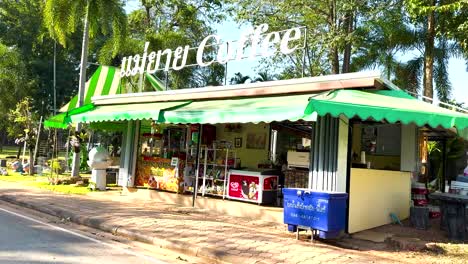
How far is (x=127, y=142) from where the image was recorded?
50.9 ft

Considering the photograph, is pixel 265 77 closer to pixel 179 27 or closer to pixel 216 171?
Result: pixel 179 27

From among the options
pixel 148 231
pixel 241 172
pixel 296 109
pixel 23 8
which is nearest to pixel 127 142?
pixel 241 172

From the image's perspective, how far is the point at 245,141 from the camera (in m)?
14.9

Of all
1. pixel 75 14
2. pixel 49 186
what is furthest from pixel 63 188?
pixel 75 14

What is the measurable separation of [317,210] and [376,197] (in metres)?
2.50

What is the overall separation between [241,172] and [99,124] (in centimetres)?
752

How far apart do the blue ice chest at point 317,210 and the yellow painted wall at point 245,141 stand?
5.52 m

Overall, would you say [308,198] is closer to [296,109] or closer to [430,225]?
[296,109]

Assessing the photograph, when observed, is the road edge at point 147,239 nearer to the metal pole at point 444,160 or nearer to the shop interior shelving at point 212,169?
the shop interior shelving at point 212,169

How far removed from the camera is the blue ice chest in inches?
333

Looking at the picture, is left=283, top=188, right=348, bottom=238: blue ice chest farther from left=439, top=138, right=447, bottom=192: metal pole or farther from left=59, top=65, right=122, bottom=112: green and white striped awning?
left=59, top=65, right=122, bottom=112: green and white striped awning

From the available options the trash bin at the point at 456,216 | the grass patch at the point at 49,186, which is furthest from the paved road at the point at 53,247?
the grass patch at the point at 49,186

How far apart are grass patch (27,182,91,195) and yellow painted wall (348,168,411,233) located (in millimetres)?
10048

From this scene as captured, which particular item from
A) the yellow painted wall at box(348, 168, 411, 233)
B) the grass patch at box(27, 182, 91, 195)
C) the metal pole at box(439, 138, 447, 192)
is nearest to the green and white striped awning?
the grass patch at box(27, 182, 91, 195)
